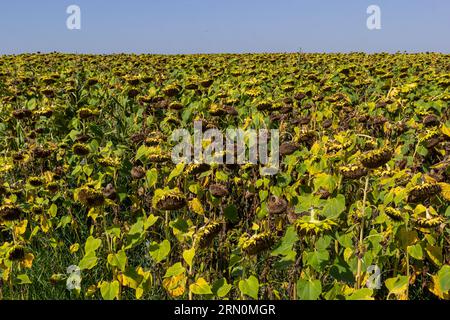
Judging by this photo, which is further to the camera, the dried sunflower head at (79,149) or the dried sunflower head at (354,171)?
the dried sunflower head at (79,149)

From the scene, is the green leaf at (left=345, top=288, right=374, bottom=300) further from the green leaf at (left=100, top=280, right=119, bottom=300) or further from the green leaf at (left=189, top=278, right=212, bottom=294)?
the green leaf at (left=100, top=280, right=119, bottom=300)

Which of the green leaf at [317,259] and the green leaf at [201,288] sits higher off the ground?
the green leaf at [317,259]

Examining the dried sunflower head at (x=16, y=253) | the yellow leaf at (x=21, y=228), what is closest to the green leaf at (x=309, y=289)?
the dried sunflower head at (x=16, y=253)

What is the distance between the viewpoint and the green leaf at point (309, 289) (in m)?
1.79

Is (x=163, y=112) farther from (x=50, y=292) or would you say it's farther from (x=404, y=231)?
(x=404, y=231)

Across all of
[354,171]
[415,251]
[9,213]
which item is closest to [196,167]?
[354,171]

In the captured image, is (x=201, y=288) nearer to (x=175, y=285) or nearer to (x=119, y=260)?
(x=175, y=285)

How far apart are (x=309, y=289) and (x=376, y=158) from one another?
646 millimetres

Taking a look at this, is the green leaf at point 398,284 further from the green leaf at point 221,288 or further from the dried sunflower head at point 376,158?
the green leaf at point 221,288

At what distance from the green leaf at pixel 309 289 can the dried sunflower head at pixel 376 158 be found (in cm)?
59

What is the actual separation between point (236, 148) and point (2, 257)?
1.49 m

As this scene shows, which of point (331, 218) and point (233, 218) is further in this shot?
point (233, 218)

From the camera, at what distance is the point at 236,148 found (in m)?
3.20

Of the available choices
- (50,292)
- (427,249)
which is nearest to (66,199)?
(50,292)
